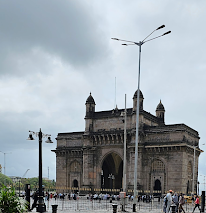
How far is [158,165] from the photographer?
52500 mm

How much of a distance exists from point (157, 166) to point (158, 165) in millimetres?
212

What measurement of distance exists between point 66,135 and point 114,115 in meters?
11.8

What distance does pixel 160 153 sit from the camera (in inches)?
2048

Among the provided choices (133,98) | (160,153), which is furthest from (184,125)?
(133,98)

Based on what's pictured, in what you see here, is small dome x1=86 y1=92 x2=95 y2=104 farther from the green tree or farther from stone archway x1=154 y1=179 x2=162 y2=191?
the green tree

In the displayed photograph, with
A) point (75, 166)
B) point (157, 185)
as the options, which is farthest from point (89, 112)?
point (157, 185)

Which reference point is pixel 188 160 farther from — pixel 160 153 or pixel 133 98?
pixel 133 98

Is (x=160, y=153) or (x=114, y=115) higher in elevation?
(x=114, y=115)

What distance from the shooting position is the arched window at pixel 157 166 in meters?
52.1

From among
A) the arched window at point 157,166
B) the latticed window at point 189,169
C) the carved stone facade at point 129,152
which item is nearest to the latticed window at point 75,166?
the carved stone facade at point 129,152

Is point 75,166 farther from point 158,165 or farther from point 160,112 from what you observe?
point 160,112

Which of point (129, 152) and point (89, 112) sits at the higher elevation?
point (89, 112)

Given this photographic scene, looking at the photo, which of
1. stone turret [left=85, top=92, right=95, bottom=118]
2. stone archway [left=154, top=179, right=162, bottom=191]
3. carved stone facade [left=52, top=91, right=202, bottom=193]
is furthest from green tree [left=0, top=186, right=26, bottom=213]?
stone turret [left=85, top=92, right=95, bottom=118]

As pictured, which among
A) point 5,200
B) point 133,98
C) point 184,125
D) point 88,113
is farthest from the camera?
point 88,113
